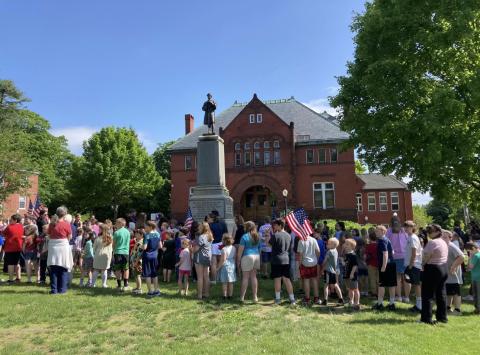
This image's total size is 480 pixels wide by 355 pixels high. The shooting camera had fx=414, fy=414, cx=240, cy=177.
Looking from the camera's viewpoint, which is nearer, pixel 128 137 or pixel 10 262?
pixel 10 262

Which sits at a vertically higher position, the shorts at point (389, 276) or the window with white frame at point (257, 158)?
the window with white frame at point (257, 158)

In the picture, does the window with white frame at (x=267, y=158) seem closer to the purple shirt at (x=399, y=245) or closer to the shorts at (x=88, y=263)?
the shorts at (x=88, y=263)

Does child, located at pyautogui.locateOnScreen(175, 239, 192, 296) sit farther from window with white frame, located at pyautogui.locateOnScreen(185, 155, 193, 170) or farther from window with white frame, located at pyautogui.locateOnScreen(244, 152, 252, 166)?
window with white frame, located at pyautogui.locateOnScreen(185, 155, 193, 170)

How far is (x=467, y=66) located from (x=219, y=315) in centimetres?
1321

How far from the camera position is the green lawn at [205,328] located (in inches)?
263

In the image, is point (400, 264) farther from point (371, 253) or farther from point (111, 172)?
point (111, 172)

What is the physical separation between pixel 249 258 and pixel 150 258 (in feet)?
8.20

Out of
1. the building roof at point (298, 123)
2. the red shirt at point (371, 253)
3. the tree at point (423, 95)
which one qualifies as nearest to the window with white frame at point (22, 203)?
the building roof at point (298, 123)

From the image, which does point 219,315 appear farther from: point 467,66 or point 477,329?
→ point 467,66

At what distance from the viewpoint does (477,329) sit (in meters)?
8.22

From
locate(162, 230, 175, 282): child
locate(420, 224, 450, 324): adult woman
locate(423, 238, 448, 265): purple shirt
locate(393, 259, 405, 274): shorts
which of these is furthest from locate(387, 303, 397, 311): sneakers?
locate(162, 230, 175, 282): child

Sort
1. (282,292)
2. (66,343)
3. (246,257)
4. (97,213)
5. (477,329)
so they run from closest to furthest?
(66,343), (477,329), (246,257), (282,292), (97,213)

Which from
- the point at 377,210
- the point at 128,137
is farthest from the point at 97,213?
the point at 377,210

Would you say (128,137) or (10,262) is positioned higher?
(128,137)
